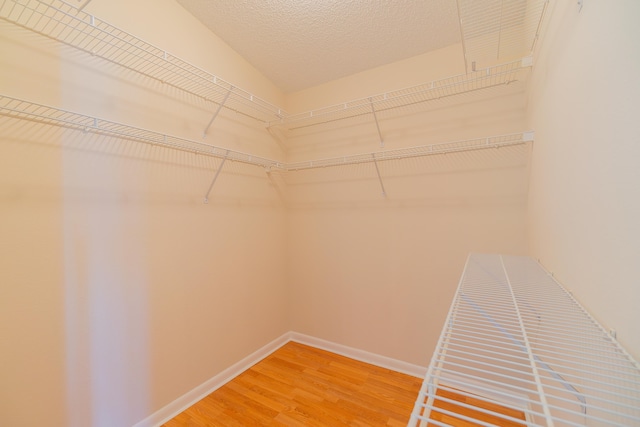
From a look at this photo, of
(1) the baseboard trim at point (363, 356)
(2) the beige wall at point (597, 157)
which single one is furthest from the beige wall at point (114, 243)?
(2) the beige wall at point (597, 157)

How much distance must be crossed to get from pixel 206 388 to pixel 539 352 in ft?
6.42

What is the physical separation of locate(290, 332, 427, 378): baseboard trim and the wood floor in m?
0.05

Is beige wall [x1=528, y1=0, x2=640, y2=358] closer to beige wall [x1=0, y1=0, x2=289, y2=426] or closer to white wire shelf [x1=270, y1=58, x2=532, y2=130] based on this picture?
white wire shelf [x1=270, y1=58, x2=532, y2=130]

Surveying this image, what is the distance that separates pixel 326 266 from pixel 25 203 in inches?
77.5

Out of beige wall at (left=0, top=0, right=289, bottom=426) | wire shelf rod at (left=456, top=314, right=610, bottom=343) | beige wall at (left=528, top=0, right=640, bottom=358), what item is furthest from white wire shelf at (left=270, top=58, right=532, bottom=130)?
wire shelf rod at (left=456, top=314, right=610, bottom=343)

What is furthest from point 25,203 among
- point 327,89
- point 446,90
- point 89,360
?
point 446,90

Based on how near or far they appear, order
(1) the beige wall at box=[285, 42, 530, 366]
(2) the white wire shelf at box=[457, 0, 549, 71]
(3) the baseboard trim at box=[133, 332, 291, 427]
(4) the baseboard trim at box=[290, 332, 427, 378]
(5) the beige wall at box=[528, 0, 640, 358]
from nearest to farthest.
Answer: (5) the beige wall at box=[528, 0, 640, 358]
(2) the white wire shelf at box=[457, 0, 549, 71]
(3) the baseboard trim at box=[133, 332, 291, 427]
(1) the beige wall at box=[285, 42, 530, 366]
(4) the baseboard trim at box=[290, 332, 427, 378]

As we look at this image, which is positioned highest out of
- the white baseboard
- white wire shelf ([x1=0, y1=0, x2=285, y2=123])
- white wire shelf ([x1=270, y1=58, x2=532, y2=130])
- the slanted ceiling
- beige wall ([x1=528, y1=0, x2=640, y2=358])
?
the slanted ceiling

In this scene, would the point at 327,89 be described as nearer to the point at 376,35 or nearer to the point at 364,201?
the point at 376,35

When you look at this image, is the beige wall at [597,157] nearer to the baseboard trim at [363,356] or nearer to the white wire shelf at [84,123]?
the baseboard trim at [363,356]

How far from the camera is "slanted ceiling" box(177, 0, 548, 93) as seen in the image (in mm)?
1698

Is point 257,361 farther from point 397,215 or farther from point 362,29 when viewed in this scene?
point 362,29

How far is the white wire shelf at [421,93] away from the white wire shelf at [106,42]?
66 centimetres

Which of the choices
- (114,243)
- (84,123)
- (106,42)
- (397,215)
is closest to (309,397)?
(397,215)
